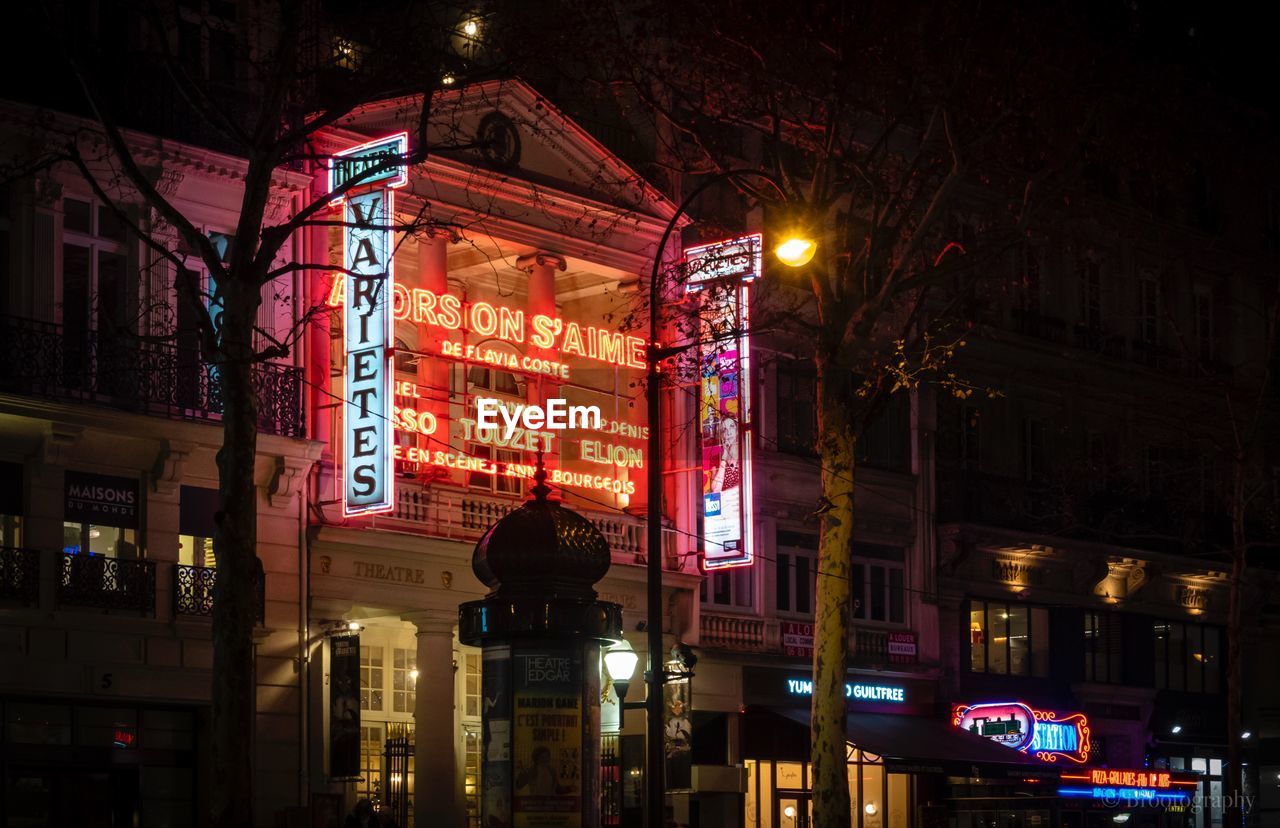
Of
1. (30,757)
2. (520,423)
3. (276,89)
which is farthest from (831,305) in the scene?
(30,757)

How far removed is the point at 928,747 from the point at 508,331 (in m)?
11.9

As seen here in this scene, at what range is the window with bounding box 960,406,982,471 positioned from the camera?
4316 cm

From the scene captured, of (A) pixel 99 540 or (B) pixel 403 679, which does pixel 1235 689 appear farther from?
(A) pixel 99 540

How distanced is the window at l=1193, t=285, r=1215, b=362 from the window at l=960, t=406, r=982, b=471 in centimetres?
906

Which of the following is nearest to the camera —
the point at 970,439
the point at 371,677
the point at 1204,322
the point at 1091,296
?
the point at 371,677

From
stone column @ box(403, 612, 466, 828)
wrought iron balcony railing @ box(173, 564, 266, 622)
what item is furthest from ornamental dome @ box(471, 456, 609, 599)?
stone column @ box(403, 612, 466, 828)

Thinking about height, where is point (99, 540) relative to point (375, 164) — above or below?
below

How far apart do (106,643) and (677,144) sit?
13796 mm

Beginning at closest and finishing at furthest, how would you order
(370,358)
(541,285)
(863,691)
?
(370,358) → (541,285) → (863,691)

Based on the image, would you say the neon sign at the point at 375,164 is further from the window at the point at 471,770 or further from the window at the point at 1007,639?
the window at the point at 1007,639

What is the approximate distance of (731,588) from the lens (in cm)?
3747

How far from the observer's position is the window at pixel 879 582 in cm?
3991

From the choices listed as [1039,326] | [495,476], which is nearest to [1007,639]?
[1039,326]

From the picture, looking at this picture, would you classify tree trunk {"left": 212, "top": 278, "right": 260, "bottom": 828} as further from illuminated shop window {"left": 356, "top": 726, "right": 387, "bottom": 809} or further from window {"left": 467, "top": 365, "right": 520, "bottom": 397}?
window {"left": 467, "top": 365, "right": 520, "bottom": 397}
